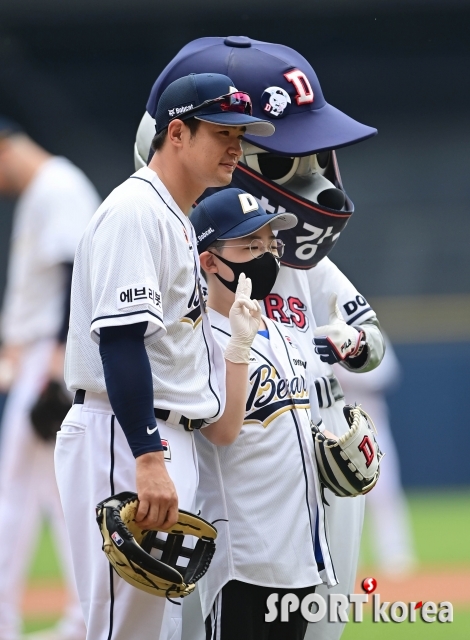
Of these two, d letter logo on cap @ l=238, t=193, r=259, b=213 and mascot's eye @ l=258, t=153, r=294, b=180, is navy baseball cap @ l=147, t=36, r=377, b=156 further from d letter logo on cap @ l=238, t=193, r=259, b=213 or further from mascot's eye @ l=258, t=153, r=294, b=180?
d letter logo on cap @ l=238, t=193, r=259, b=213

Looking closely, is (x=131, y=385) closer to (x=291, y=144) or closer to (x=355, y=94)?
(x=291, y=144)

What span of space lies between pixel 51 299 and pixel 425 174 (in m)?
8.47

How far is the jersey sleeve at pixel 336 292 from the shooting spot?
310cm

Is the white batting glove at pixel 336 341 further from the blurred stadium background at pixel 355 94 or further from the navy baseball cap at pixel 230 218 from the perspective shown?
the blurred stadium background at pixel 355 94

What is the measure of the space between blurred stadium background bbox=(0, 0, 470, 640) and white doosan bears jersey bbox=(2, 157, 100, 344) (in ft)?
18.4

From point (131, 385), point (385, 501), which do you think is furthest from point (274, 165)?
point (385, 501)

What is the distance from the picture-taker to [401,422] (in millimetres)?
9000

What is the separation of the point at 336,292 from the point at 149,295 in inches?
39.3

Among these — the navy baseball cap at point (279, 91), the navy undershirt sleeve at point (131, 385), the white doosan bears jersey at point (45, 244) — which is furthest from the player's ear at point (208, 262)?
the white doosan bears jersey at point (45, 244)

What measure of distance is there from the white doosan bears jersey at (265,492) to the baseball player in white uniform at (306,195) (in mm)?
254

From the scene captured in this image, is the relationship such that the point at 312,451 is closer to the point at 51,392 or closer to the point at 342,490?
the point at 342,490

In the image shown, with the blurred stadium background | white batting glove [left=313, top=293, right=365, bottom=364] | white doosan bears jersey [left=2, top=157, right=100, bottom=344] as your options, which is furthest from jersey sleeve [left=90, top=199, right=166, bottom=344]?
the blurred stadium background

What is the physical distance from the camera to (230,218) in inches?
103

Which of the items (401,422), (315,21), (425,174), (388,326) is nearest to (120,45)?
(315,21)
